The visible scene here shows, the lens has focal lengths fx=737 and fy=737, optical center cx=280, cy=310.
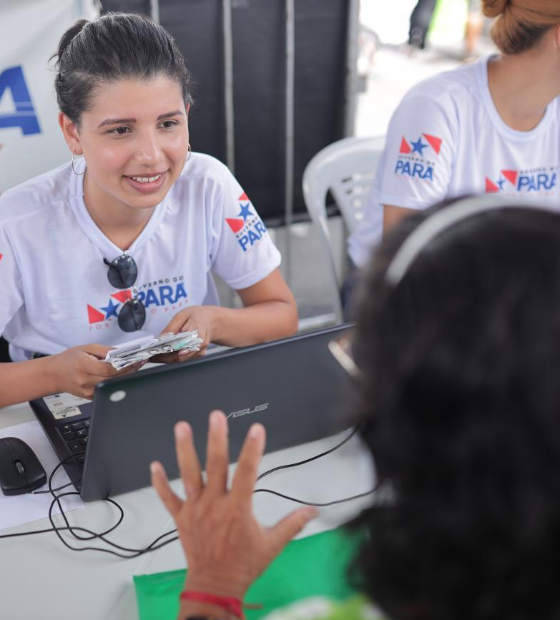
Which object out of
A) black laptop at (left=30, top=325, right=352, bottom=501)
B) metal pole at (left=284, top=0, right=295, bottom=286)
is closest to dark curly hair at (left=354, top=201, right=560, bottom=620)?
black laptop at (left=30, top=325, right=352, bottom=501)

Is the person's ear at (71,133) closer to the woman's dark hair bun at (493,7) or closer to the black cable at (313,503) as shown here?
the black cable at (313,503)

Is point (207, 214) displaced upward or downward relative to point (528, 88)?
downward

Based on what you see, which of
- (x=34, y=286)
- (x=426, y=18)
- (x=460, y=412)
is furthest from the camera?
(x=426, y=18)

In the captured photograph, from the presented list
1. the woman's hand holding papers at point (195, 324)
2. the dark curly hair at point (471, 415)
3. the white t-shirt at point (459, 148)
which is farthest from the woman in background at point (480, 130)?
the dark curly hair at point (471, 415)

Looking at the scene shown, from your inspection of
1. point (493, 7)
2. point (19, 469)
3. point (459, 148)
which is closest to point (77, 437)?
point (19, 469)

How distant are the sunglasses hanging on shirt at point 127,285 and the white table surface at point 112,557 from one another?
520 millimetres

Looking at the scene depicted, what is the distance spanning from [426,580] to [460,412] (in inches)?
6.0

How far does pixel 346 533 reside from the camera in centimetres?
70

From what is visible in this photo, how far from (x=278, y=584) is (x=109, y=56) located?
3.36 ft

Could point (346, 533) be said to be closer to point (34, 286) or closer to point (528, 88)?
point (34, 286)

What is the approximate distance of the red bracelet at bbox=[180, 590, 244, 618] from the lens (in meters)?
0.86

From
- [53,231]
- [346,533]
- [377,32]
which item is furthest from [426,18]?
[346,533]

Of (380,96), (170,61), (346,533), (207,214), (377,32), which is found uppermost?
(170,61)

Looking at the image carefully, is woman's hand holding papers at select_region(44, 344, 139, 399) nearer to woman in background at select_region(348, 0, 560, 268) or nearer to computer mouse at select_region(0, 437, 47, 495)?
computer mouse at select_region(0, 437, 47, 495)
